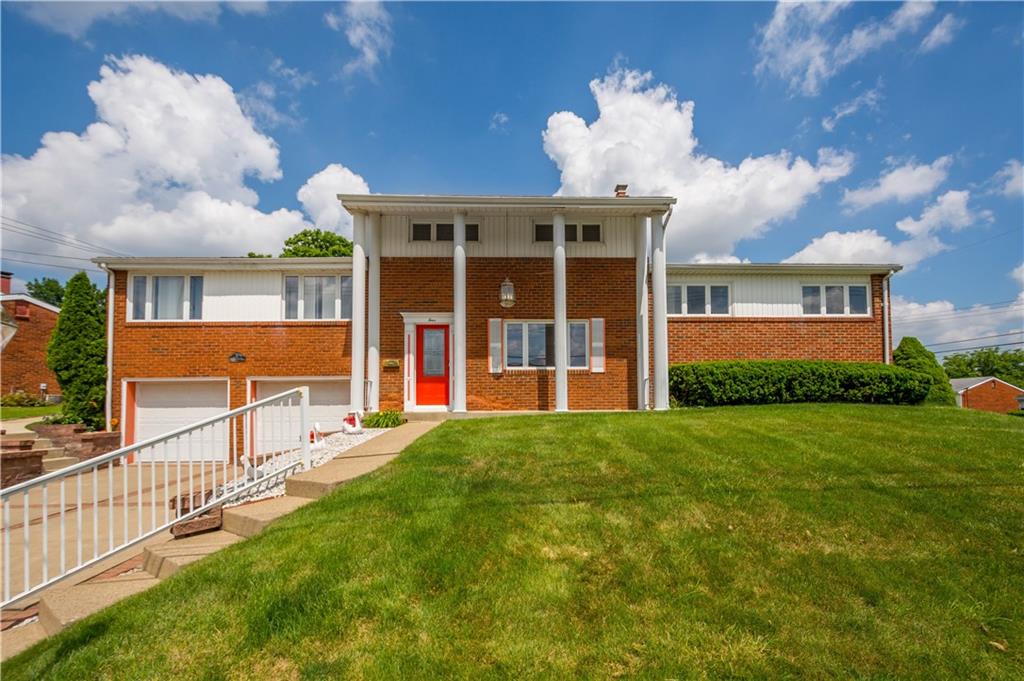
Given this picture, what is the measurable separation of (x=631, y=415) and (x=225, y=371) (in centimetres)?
1066

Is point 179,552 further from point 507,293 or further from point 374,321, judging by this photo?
point 507,293

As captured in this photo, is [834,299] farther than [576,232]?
Yes

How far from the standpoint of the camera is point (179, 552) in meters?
3.93

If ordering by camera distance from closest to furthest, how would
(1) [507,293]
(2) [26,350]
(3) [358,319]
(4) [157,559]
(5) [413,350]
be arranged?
(4) [157,559]
(3) [358,319]
(1) [507,293]
(5) [413,350]
(2) [26,350]

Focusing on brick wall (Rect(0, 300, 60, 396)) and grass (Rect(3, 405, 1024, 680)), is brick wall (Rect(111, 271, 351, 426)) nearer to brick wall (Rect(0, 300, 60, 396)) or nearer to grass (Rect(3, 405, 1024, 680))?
grass (Rect(3, 405, 1024, 680))

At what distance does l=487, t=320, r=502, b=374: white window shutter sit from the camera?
11.4 m

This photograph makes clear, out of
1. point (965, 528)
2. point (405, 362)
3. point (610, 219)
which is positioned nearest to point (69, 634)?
point (965, 528)

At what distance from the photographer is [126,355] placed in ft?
39.3

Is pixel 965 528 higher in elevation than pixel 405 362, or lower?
lower

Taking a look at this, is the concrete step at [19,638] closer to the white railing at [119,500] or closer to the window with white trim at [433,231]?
the white railing at [119,500]

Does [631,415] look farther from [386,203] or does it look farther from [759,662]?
[386,203]

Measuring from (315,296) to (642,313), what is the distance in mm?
8844

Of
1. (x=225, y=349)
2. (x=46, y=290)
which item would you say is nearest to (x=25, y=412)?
(x=225, y=349)

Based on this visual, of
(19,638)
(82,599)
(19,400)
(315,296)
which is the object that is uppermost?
(315,296)
